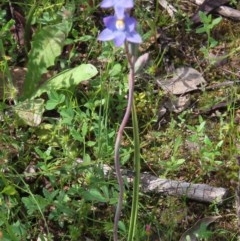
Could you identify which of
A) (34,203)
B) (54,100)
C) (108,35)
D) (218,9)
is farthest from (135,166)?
(218,9)

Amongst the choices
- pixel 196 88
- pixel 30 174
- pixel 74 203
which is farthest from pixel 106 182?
pixel 196 88

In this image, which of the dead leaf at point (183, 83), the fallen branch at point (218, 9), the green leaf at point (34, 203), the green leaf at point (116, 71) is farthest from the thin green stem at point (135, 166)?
the fallen branch at point (218, 9)

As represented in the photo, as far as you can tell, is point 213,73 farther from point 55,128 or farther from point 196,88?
point 55,128

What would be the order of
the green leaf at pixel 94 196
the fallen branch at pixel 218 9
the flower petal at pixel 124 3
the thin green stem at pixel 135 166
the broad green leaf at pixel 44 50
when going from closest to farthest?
the flower petal at pixel 124 3 < the thin green stem at pixel 135 166 < the green leaf at pixel 94 196 < the broad green leaf at pixel 44 50 < the fallen branch at pixel 218 9

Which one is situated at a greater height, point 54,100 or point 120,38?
point 120,38

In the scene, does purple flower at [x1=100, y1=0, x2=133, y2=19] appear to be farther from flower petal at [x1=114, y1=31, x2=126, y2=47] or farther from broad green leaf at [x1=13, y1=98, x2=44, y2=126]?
broad green leaf at [x1=13, y1=98, x2=44, y2=126]

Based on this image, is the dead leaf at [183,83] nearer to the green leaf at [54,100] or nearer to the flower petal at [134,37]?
the green leaf at [54,100]

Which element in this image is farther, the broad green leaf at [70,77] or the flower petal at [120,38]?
the broad green leaf at [70,77]

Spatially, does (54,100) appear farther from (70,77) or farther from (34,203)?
(34,203)

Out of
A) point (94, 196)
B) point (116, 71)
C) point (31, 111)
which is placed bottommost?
point (94, 196)
